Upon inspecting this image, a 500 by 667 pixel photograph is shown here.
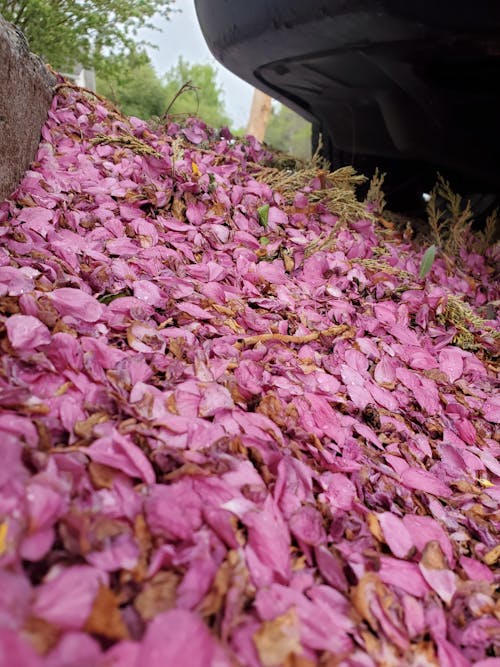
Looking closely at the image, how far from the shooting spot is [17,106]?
861mm

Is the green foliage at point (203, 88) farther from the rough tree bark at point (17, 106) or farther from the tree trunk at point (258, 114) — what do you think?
the rough tree bark at point (17, 106)

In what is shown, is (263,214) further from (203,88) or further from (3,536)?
(203,88)

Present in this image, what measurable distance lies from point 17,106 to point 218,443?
724mm

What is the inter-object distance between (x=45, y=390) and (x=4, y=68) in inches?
23.5

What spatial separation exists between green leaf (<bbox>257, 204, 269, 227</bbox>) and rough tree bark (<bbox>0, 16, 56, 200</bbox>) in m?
0.47

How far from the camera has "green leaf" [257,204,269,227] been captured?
1095 millimetres

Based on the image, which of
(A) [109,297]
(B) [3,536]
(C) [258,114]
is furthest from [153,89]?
(B) [3,536]

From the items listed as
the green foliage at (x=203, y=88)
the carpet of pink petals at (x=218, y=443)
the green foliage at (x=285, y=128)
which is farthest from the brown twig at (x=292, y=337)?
the green foliage at (x=285, y=128)

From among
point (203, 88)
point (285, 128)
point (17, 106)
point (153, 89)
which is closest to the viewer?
point (17, 106)

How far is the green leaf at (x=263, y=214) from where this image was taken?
109 cm

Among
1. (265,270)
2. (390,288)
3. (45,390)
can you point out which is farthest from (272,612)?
(390,288)

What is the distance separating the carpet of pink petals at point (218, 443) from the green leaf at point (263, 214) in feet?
0.12

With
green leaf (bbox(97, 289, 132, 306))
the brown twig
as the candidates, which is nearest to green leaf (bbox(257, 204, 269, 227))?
the brown twig

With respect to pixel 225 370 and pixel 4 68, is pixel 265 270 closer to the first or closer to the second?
pixel 225 370
